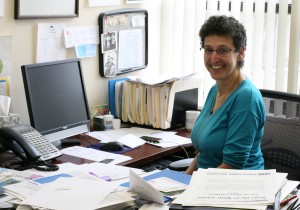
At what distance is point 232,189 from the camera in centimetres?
184

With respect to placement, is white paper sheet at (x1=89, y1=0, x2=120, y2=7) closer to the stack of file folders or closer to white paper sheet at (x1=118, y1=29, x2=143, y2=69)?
white paper sheet at (x1=118, y1=29, x2=143, y2=69)

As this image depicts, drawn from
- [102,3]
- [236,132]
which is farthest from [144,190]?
[102,3]

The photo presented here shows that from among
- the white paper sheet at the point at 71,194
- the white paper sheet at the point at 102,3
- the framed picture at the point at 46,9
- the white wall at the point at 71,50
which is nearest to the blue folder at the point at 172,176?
the white paper sheet at the point at 71,194

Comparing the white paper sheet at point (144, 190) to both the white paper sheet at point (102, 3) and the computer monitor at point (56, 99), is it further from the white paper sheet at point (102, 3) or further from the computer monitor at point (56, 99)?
the white paper sheet at point (102, 3)

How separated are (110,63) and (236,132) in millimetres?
1309

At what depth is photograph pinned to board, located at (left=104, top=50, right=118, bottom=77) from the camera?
3.50 meters

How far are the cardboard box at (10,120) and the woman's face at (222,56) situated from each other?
1001 millimetres

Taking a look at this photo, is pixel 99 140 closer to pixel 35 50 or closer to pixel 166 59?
pixel 35 50

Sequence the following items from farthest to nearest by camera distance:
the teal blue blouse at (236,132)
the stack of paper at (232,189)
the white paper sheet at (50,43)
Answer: the white paper sheet at (50,43) < the teal blue blouse at (236,132) < the stack of paper at (232,189)

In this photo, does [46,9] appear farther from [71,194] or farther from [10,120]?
[71,194]

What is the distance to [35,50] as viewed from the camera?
120 inches

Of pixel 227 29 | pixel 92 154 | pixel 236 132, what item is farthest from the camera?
pixel 92 154

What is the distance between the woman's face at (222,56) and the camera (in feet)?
8.47

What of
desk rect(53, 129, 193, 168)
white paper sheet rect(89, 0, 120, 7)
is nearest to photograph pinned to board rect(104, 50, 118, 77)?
white paper sheet rect(89, 0, 120, 7)
